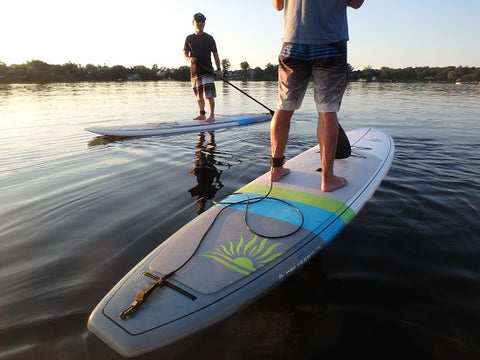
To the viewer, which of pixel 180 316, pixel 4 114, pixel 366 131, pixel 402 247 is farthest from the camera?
pixel 4 114

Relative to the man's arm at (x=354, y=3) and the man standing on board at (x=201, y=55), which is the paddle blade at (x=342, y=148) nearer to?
the man's arm at (x=354, y=3)

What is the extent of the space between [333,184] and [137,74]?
80560mm

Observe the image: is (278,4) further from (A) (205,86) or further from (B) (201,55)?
(A) (205,86)

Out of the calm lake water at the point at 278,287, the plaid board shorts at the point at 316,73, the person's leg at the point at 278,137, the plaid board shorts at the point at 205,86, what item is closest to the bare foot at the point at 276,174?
the person's leg at the point at 278,137

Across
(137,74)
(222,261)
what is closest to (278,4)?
(222,261)

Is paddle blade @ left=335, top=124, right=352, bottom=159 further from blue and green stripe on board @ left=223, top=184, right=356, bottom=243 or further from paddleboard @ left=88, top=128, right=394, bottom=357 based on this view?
blue and green stripe on board @ left=223, top=184, right=356, bottom=243

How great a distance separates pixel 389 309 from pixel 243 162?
11.7 ft

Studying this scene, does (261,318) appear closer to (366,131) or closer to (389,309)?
(389,309)

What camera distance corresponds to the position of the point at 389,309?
6.25 ft

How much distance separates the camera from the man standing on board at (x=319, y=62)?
256 cm

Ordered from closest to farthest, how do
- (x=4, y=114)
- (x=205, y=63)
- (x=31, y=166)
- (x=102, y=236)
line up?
(x=102, y=236)
(x=31, y=166)
(x=205, y=63)
(x=4, y=114)

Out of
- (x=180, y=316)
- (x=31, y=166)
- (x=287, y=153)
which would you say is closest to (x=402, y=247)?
(x=180, y=316)

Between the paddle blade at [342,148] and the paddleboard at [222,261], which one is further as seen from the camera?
the paddle blade at [342,148]

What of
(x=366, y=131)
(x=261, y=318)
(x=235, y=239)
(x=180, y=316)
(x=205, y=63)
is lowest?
(x=261, y=318)
